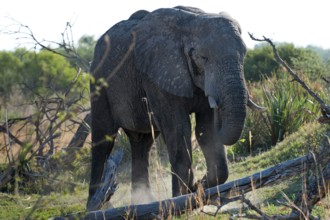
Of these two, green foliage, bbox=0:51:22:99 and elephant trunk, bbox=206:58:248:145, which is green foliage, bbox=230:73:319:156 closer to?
elephant trunk, bbox=206:58:248:145

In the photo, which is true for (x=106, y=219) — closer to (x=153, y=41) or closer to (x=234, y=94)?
(x=234, y=94)

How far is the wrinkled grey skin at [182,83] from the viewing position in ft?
24.9

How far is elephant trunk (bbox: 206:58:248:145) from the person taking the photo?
7.38m

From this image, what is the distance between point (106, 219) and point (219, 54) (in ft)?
6.68

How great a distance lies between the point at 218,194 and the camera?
21.3 ft

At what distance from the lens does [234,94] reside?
291 inches

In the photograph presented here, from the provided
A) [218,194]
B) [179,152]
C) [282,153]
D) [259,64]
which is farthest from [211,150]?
[259,64]

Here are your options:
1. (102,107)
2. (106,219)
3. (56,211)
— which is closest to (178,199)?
(106,219)

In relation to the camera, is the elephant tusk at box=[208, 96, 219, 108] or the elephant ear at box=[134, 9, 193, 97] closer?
the elephant tusk at box=[208, 96, 219, 108]

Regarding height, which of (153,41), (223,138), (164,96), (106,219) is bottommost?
(106,219)

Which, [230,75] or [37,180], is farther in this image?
[37,180]

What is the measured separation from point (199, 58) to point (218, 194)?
2040 millimetres

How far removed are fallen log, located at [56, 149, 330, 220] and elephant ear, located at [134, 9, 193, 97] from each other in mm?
1816

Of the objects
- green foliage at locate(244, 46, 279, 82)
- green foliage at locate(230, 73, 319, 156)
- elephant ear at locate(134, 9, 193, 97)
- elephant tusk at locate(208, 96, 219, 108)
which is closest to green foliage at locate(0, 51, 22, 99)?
green foliage at locate(244, 46, 279, 82)
